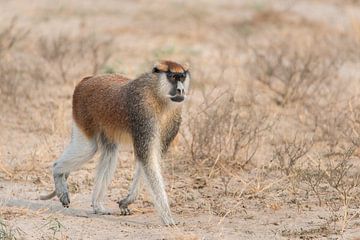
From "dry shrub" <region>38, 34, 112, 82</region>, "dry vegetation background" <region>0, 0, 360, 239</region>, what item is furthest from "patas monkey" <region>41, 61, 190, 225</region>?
"dry shrub" <region>38, 34, 112, 82</region>

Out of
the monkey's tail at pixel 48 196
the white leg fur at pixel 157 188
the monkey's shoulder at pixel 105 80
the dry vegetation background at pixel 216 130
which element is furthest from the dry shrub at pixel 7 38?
the white leg fur at pixel 157 188

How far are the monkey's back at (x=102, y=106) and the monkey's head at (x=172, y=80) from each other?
34 centimetres

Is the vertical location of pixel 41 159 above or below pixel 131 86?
below

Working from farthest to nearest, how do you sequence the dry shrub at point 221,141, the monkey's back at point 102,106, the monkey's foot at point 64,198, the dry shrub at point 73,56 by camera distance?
1. the dry shrub at point 73,56
2. the dry shrub at point 221,141
3. the monkey's foot at point 64,198
4. the monkey's back at point 102,106

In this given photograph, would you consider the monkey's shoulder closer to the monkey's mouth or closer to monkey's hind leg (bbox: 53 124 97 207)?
monkey's hind leg (bbox: 53 124 97 207)

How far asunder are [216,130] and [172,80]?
5.54 ft

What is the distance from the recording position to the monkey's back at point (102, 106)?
6930 mm

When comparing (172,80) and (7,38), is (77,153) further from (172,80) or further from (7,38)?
(7,38)

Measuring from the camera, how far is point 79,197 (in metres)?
7.58

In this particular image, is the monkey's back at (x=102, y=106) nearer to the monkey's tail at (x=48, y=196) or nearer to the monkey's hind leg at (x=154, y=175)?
the monkey's hind leg at (x=154, y=175)

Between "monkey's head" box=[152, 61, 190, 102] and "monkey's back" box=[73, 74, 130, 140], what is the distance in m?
0.34

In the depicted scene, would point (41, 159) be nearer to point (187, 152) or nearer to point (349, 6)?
point (187, 152)

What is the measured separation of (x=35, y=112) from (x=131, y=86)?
10.8 ft

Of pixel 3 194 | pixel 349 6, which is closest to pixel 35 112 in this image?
pixel 3 194
